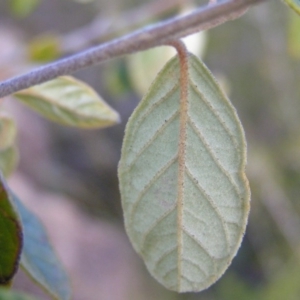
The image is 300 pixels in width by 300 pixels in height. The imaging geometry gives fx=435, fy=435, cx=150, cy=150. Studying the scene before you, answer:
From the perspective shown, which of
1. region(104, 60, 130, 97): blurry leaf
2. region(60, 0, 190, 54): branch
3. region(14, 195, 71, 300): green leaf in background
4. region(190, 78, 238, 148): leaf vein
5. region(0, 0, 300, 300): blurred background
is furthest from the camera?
region(0, 0, 300, 300): blurred background

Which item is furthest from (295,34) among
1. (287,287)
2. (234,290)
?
(234,290)

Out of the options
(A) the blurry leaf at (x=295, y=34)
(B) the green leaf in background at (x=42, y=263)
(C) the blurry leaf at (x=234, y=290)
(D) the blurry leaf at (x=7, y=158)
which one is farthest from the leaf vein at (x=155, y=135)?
(C) the blurry leaf at (x=234, y=290)

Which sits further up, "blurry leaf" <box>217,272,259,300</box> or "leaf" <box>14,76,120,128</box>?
"leaf" <box>14,76,120,128</box>

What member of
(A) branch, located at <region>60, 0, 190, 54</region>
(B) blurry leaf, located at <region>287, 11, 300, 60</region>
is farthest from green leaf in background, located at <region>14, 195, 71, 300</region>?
(A) branch, located at <region>60, 0, 190, 54</region>

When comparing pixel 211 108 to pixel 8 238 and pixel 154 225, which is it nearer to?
pixel 154 225

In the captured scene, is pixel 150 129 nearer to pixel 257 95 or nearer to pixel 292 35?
pixel 292 35

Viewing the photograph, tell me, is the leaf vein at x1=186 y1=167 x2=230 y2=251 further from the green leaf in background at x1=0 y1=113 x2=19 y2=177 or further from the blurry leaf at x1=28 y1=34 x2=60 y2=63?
the blurry leaf at x1=28 y1=34 x2=60 y2=63

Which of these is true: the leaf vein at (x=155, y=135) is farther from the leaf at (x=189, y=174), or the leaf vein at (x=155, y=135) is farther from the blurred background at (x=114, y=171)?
the blurred background at (x=114, y=171)
